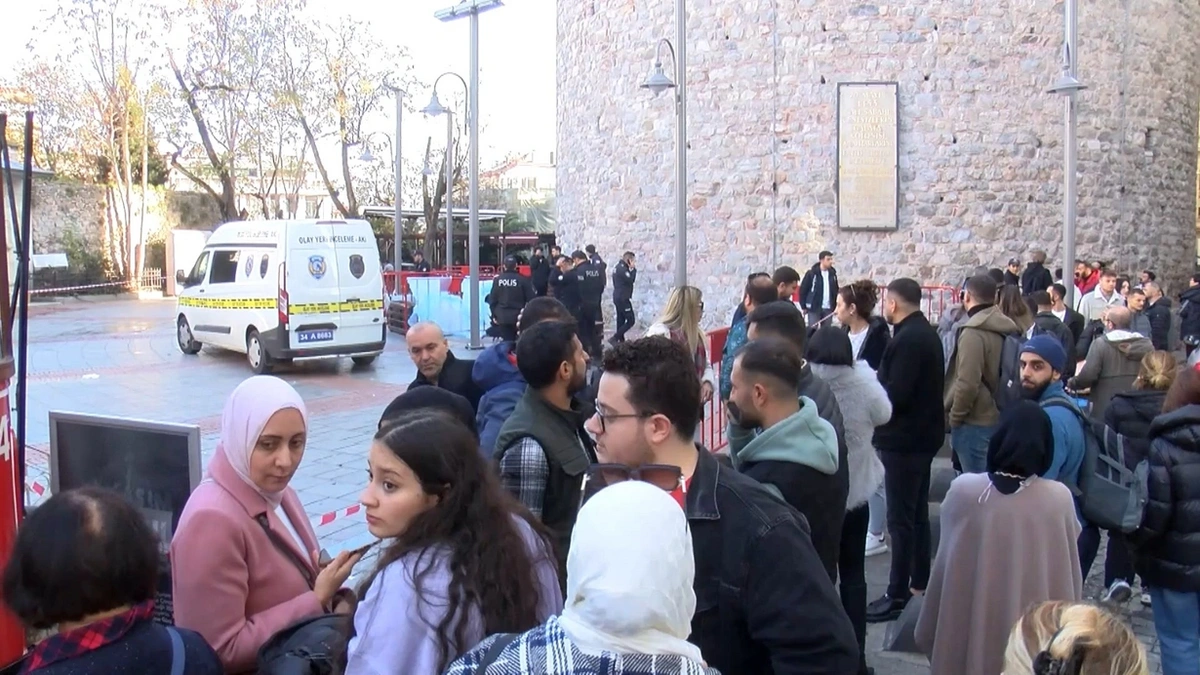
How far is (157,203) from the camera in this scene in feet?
119

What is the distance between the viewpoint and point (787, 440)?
3123 mm

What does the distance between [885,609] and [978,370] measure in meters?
1.60

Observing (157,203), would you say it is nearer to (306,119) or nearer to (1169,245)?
(306,119)

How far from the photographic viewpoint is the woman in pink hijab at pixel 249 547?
253 cm

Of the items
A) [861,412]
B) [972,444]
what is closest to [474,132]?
[972,444]

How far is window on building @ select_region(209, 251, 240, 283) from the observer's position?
14.8 metres

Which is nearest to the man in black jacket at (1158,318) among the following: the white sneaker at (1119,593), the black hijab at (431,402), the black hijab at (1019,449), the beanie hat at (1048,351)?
the white sneaker at (1119,593)

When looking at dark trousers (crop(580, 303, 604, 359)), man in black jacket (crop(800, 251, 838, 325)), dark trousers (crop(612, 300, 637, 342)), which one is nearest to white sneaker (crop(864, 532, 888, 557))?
dark trousers (crop(580, 303, 604, 359))

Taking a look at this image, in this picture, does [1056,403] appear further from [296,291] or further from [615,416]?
[296,291]

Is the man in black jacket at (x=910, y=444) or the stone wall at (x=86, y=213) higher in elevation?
the stone wall at (x=86, y=213)

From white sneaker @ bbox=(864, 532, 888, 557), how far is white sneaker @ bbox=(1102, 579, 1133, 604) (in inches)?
52.5

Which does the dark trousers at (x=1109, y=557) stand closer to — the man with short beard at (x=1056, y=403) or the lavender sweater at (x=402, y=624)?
the man with short beard at (x=1056, y=403)

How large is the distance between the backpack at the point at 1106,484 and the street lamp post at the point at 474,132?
37.9 ft

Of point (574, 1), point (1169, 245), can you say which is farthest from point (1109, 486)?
point (574, 1)
